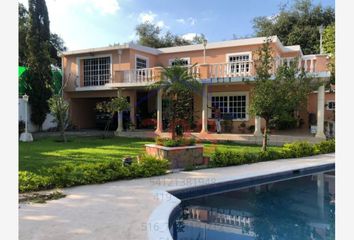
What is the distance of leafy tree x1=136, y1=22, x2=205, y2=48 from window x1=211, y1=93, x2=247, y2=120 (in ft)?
60.8

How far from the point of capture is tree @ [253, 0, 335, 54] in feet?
117

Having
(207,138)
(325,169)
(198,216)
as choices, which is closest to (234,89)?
(207,138)

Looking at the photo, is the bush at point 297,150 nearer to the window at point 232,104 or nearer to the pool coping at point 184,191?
the pool coping at point 184,191

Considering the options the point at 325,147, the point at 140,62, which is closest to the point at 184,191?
the point at 325,147

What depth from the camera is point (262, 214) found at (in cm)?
791

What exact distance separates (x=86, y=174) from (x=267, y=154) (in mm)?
7668

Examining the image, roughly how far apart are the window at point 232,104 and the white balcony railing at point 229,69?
2.13 metres

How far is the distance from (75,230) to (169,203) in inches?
86.5

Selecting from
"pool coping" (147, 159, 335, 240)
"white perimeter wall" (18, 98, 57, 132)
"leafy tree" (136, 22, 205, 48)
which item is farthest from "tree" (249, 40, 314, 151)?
"leafy tree" (136, 22, 205, 48)

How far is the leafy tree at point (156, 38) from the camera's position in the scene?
40562 millimetres

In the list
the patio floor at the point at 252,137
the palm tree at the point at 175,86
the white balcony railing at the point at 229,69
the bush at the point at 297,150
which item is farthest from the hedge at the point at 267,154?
the white balcony railing at the point at 229,69

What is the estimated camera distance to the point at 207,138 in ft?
63.2
